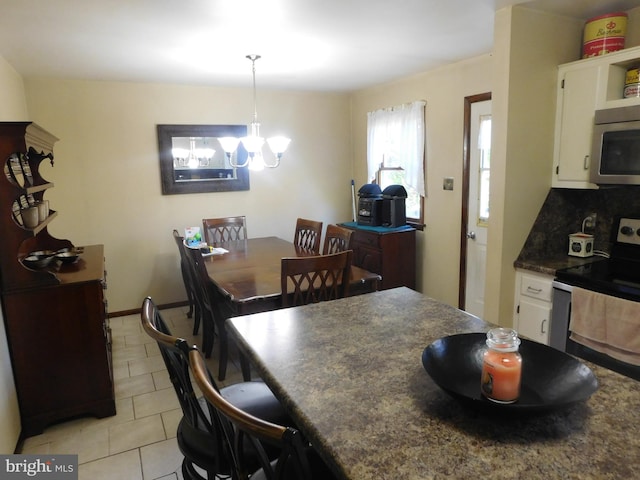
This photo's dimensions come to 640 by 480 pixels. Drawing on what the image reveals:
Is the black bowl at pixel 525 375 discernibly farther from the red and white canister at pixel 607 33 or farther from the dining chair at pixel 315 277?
the red and white canister at pixel 607 33

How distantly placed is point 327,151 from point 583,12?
3.09 metres

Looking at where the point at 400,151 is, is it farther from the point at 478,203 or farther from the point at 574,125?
the point at 574,125

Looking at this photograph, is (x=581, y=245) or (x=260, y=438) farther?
(x=581, y=245)

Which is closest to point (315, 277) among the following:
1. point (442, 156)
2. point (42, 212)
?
point (42, 212)

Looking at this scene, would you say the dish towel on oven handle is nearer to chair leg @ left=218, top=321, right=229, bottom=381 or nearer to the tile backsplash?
the tile backsplash

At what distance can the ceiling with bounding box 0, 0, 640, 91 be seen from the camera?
7.47 ft

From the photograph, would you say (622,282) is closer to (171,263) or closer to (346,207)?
(346,207)

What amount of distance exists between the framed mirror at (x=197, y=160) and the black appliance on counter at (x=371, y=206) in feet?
4.46

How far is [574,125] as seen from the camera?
2529 millimetres

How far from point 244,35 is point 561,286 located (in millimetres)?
2445

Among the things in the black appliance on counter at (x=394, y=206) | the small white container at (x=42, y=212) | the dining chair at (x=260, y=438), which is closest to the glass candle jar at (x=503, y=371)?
the dining chair at (x=260, y=438)

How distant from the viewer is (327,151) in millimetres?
5188

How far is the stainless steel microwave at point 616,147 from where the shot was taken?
222 centimetres

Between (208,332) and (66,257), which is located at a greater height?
(66,257)
